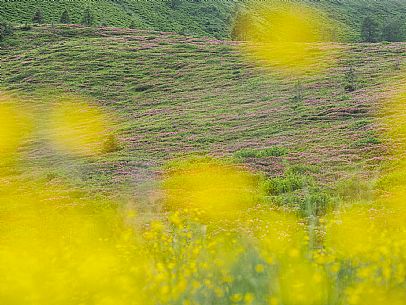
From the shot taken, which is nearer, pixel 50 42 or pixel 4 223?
pixel 4 223

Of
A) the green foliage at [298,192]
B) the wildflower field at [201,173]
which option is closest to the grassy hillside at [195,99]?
the wildflower field at [201,173]

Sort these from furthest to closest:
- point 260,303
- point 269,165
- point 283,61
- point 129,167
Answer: point 283,61
point 129,167
point 269,165
point 260,303

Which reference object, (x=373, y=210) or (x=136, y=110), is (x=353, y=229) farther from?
(x=136, y=110)

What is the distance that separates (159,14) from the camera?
511 ft

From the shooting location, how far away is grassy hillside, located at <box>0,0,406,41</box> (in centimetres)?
12694

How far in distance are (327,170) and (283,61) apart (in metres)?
46.5

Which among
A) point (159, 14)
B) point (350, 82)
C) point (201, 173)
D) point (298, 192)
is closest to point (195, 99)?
point (350, 82)

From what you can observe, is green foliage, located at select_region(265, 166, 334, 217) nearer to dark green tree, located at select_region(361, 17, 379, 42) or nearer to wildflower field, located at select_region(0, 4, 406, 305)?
wildflower field, located at select_region(0, 4, 406, 305)

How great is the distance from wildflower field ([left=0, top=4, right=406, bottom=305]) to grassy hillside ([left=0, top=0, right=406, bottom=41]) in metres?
47.7

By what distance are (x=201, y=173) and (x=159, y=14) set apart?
14010 centimetres

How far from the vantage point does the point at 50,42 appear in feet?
280

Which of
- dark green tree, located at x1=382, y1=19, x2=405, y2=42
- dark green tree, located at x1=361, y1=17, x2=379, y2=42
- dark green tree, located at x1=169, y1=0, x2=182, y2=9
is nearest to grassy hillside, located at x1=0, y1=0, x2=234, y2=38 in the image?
dark green tree, located at x1=169, y1=0, x2=182, y2=9

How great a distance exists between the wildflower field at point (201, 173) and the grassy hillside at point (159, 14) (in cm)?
4767

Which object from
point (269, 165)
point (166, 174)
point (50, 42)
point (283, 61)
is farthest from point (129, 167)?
point (50, 42)
